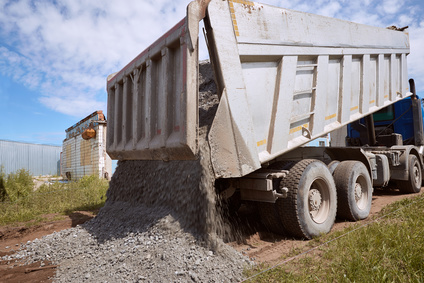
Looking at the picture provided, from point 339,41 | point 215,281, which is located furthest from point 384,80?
point 215,281

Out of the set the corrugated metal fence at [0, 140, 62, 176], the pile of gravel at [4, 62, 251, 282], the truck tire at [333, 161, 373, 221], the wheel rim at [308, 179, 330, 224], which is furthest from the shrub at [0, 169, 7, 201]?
the corrugated metal fence at [0, 140, 62, 176]

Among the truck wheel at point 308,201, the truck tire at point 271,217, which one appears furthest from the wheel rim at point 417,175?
the truck tire at point 271,217

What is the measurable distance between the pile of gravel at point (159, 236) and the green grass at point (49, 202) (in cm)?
332

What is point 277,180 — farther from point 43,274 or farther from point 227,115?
point 43,274

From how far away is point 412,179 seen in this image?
24.5ft

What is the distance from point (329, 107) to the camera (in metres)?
5.00

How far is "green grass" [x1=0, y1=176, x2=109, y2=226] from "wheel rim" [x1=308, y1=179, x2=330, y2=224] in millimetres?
5833

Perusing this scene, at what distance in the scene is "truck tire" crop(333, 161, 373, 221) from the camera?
483 cm

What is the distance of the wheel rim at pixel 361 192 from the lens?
5281 millimetres

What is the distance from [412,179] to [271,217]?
5.42 metres

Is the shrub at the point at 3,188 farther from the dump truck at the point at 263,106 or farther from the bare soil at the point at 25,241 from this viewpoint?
the dump truck at the point at 263,106

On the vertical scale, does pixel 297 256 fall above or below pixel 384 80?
below

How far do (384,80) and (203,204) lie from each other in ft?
19.0

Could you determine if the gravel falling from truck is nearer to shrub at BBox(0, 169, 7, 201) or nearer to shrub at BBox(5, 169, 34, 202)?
shrub at BBox(5, 169, 34, 202)
